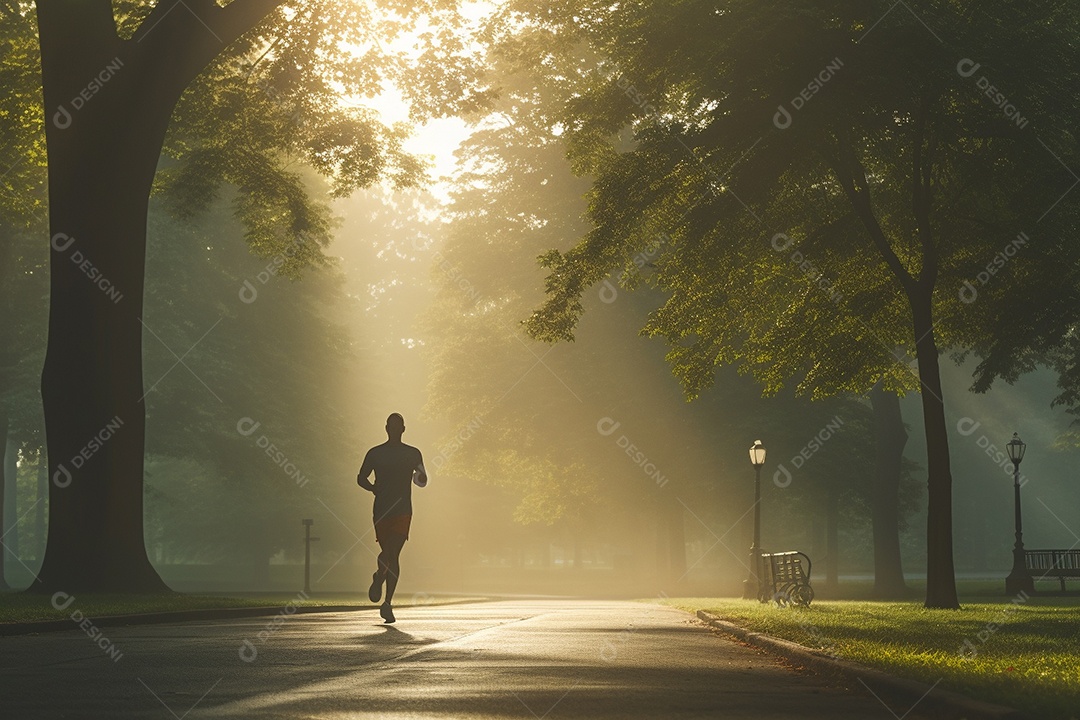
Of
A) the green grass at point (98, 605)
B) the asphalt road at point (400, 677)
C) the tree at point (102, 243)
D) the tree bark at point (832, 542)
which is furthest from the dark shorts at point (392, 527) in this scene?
the tree bark at point (832, 542)

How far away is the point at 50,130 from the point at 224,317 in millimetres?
28125

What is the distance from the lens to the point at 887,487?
41.2 metres

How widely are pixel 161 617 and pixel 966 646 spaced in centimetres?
877

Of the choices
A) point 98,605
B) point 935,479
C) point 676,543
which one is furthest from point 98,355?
point 676,543

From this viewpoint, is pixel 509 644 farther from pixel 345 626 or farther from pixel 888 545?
pixel 888 545

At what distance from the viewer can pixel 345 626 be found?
15156 millimetres

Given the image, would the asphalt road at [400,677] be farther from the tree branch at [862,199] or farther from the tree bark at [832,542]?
the tree bark at [832,542]

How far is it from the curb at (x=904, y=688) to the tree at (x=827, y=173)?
9879 millimetres

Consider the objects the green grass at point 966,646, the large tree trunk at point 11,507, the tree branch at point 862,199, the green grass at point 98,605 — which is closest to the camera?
the green grass at point 966,646

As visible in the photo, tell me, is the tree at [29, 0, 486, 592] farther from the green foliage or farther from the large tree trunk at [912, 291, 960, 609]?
the large tree trunk at [912, 291, 960, 609]

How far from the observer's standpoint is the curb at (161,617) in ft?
41.9

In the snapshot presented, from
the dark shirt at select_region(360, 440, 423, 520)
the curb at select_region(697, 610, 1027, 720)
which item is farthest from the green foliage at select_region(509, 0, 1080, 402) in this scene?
the curb at select_region(697, 610, 1027, 720)

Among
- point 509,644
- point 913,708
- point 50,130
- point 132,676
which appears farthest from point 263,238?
point 913,708

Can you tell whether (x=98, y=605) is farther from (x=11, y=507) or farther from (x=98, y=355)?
(x=11, y=507)
